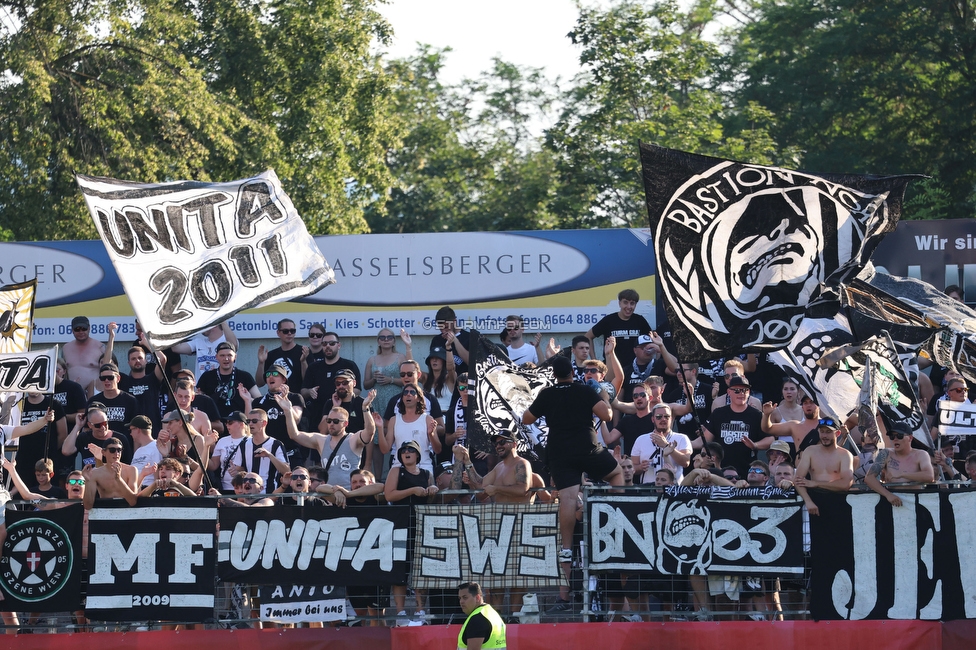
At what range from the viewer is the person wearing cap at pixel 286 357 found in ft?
52.1

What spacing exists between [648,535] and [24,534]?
5.56 meters

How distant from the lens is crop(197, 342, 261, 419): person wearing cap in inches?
609

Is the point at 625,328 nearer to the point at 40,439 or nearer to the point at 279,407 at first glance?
the point at 279,407

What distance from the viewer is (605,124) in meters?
32.4

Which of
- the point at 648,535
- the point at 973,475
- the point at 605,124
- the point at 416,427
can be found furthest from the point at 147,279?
the point at 605,124

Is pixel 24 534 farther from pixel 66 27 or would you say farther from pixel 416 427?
pixel 66 27

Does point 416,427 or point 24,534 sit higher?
point 416,427

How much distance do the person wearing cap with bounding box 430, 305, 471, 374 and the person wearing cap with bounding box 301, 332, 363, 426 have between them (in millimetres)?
1122

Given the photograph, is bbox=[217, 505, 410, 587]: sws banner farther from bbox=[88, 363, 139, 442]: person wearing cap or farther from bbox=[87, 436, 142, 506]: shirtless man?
bbox=[88, 363, 139, 442]: person wearing cap

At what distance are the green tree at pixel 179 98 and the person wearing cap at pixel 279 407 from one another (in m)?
10.5

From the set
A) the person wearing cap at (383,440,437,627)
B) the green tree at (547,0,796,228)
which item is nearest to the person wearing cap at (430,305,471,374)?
the person wearing cap at (383,440,437,627)

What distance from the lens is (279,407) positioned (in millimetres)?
14680

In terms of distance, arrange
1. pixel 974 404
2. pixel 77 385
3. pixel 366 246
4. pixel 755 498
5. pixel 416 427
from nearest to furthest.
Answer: pixel 755 498, pixel 974 404, pixel 416 427, pixel 77 385, pixel 366 246

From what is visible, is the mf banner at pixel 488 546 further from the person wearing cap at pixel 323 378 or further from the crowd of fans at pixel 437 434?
the person wearing cap at pixel 323 378
